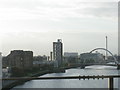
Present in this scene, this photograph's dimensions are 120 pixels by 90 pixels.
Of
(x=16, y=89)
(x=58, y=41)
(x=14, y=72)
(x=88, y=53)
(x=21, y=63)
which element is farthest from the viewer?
(x=88, y=53)

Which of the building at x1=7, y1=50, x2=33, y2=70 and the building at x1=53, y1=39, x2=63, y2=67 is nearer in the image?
the building at x1=7, y1=50, x2=33, y2=70

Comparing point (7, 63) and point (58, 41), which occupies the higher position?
point (58, 41)

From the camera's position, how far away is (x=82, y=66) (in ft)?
79.2

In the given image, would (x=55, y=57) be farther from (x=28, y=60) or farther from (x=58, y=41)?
(x=28, y=60)

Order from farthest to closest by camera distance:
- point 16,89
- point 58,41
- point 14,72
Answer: point 58,41
point 14,72
point 16,89

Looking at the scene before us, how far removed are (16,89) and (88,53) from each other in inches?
951

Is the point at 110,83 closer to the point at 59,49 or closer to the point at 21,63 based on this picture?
the point at 21,63

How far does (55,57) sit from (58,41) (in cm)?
204

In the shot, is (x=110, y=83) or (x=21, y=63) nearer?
(x=110, y=83)

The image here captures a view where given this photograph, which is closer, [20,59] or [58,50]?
[20,59]

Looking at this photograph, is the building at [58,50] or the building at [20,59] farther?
the building at [58,50]

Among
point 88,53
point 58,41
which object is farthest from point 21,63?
point 88,53

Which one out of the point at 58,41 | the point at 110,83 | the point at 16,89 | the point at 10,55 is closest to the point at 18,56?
the point at 10,55

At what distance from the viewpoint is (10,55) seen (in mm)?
21516
